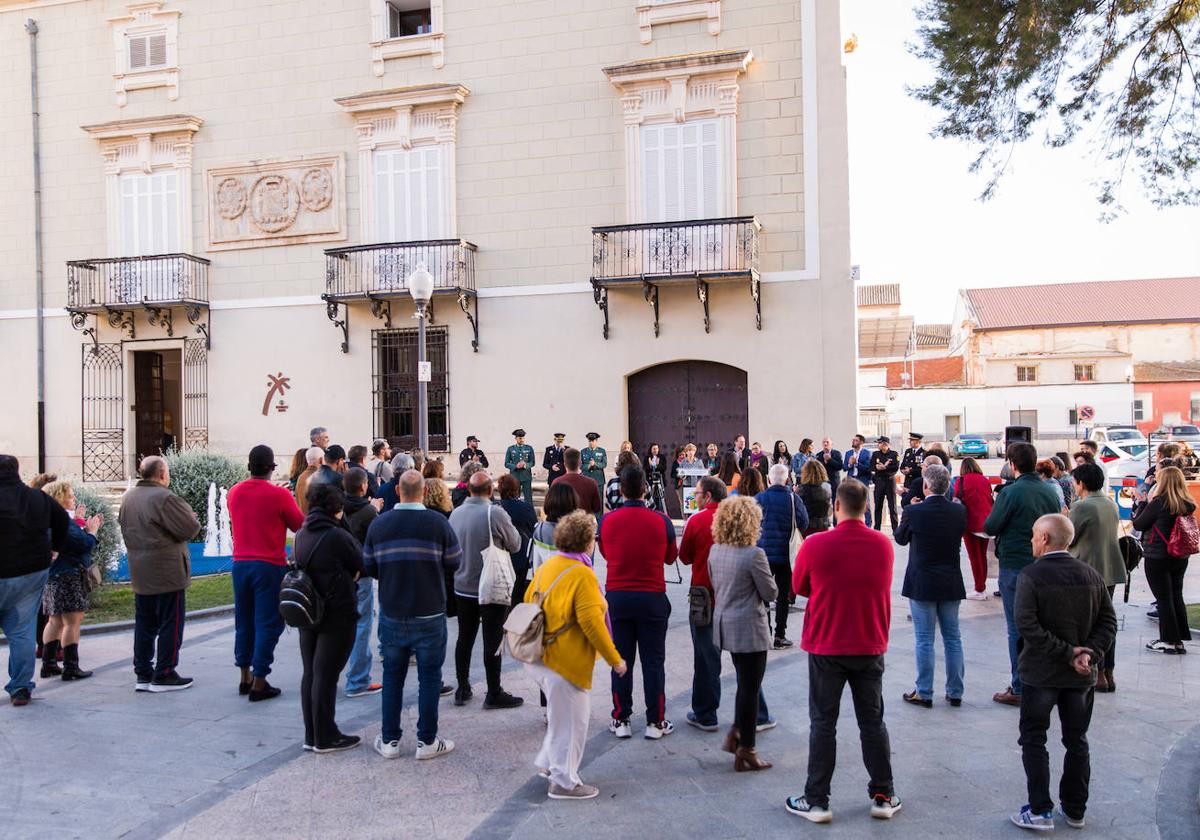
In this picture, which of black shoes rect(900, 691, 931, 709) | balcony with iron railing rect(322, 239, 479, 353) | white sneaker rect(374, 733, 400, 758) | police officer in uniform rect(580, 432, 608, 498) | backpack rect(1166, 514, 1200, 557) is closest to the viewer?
white sneaker rect(374, 733, 400, 758)

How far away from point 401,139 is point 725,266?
7.07 meters

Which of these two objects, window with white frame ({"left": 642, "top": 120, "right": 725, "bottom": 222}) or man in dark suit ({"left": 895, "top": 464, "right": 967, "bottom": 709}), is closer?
man in dark suit ({"left": 895, "top": 464, "right": 967, "bottom": 709})

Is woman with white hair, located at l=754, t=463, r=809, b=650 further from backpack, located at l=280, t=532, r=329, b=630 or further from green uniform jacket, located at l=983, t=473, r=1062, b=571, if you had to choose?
backpack, located at l=280, t=532, r=329, b=630

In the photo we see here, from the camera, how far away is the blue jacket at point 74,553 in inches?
302

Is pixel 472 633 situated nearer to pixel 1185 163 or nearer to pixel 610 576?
pixel 610 576

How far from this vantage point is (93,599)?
424 inches

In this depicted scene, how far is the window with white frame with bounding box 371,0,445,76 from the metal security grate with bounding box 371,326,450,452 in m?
5.38

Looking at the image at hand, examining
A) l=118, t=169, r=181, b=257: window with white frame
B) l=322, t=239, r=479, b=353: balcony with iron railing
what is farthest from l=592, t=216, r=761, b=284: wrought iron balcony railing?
l=118, t=169, r=181, b=257: window with white frame

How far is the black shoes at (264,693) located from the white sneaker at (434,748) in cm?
177

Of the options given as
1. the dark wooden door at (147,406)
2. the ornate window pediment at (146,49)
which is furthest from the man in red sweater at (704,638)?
the ornate window pediment at (146,49)

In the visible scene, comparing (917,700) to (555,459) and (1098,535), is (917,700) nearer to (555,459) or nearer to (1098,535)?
(1098,535)

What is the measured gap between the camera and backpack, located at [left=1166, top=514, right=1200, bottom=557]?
26.3 ft

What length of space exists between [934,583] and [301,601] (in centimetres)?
428

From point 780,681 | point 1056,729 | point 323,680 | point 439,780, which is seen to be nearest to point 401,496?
point 323,680
